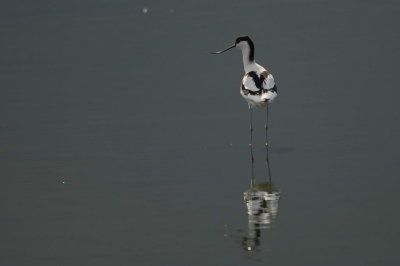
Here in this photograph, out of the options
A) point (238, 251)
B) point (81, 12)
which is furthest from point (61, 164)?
point (81, 12)

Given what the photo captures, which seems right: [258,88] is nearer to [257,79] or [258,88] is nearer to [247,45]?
[257,79]

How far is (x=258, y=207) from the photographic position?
1084cm

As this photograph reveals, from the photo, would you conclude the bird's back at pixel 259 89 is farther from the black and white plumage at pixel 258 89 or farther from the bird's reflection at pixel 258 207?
the bird's reflection at pixel 258 207

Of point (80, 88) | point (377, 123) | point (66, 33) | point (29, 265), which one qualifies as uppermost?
point (66, 33)

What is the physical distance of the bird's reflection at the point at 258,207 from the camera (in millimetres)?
9672

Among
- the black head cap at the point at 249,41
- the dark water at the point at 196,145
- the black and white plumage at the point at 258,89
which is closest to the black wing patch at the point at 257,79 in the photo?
the black and white plumage at the point at 258,89

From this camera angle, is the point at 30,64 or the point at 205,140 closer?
the point at 205,140

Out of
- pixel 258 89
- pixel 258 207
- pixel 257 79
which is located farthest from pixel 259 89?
pixel 258 207

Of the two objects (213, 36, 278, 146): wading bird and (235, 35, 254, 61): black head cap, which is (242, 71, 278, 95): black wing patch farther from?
(235, 35, 254, 61): black head cap

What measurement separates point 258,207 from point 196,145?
343 cm

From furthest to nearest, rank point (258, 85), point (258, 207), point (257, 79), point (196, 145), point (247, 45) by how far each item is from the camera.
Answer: point (247, 45)
point (257, 79)
point (258, 85)
point (196, 145)
point (258, 207)

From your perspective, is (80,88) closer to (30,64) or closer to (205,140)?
(30,64)

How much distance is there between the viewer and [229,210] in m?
10.8

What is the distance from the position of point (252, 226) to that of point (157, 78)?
10.6 metres
